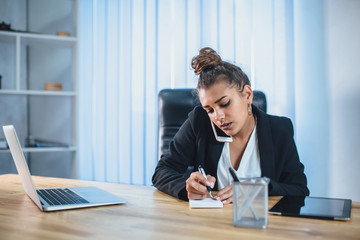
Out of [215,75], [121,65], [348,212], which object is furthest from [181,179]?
[121,65]

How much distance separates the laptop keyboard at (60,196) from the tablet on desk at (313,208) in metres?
0.58

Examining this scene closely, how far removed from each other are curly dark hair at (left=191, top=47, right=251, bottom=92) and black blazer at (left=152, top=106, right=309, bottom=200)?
0.20m

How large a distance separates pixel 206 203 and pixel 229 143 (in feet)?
1.91

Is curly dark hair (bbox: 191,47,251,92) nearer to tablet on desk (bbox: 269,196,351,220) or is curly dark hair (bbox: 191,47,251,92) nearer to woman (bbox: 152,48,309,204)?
woman (bbox: 152,48,309,204)

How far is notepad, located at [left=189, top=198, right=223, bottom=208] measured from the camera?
1.09 metres

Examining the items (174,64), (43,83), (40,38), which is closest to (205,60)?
(174,64)

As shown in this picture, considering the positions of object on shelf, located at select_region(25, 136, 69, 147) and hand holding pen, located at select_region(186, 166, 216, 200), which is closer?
hand holding pen, located at select_region(186, 166, 216, 200)

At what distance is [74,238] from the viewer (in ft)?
2.64

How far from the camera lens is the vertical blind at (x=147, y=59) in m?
2.50

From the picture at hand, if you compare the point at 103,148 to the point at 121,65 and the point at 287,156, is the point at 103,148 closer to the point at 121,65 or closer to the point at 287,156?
the point at 121,65

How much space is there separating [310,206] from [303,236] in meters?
0.27

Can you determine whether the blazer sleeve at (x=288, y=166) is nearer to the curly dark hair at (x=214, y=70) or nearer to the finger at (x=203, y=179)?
the curly dark hair at (x=214, y=70)

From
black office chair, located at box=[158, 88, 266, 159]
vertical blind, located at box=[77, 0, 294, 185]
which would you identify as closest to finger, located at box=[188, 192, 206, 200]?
black office chair, located at box=[158, 88, 266, 159]

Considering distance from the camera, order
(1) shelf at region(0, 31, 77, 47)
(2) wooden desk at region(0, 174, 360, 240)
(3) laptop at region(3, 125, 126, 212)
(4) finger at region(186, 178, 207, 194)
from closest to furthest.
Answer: (2) wooden desk at region(0, 174, 360, 240), (3) laptop at region(3, 125, 126, 212), (4) finger at region(186, 178, 207, 194), (1) shelf at region(0, 31, 77, 47)
